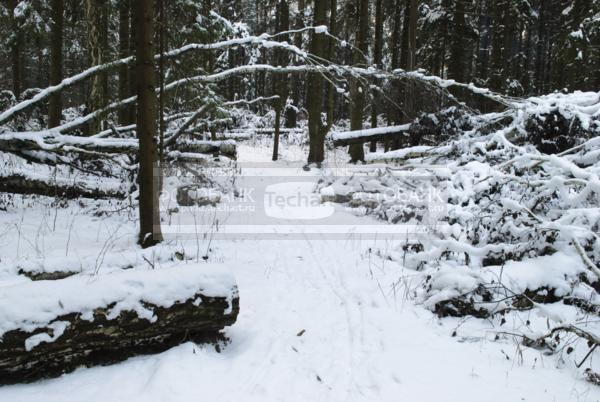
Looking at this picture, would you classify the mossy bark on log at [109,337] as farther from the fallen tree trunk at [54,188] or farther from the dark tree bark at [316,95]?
the dark tree bark at [316,95]

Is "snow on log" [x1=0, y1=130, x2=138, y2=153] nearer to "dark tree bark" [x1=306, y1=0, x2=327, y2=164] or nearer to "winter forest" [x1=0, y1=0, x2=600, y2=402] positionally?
"winter forest" [x1=0, y1=0, x2=600, y2=402]

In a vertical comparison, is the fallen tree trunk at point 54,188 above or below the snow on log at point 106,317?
above

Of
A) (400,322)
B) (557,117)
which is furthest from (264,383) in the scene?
(557,117)

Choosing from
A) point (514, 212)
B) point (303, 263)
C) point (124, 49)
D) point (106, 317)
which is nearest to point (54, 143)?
point (303, 263)

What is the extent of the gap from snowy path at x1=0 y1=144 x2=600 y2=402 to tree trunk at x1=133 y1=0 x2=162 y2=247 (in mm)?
1910

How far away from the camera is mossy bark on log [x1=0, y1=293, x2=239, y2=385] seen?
9.55ft

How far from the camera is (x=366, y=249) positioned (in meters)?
6.84

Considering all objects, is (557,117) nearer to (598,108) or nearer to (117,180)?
(598,108)

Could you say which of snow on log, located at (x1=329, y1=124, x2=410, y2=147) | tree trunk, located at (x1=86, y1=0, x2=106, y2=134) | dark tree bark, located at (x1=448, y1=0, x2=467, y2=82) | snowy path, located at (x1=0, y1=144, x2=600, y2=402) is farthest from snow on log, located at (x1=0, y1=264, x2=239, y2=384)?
dark tree bark, located at (x1=448, y1=0, x2=467, y2=82)

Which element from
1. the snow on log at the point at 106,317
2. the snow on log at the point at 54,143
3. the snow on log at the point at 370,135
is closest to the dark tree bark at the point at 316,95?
the snow on log at the point at 370,135

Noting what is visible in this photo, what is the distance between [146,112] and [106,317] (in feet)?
10.5

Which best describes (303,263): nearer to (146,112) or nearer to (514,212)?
(514,212)

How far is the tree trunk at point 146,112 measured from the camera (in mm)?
5379

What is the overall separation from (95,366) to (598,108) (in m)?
7.56
